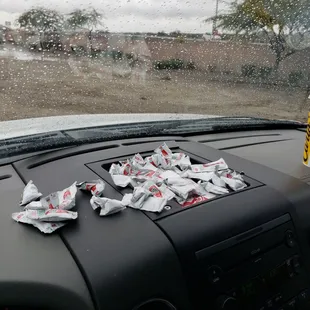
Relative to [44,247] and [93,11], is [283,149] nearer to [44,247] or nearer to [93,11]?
[93,11]

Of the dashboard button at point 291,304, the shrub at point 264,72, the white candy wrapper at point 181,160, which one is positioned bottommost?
the dashboard button at point 291,304

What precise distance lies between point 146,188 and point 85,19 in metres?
1.45

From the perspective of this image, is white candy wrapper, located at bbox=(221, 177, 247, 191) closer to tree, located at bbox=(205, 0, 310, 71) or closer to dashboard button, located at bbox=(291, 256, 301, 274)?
dashboard button, located at bbox=(291, 256, 301, 274)

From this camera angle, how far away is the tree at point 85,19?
8.41 feet

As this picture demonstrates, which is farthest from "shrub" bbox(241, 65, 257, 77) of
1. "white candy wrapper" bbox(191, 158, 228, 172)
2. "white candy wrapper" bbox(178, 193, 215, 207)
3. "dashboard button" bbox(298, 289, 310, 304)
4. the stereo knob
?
the stereo knob

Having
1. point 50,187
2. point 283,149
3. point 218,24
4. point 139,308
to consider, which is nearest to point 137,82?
point 218,24

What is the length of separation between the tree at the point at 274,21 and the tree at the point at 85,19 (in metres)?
1.25

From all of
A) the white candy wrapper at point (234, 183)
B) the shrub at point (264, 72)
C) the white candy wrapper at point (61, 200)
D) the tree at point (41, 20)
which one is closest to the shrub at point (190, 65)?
the shrub at point (264, 72)

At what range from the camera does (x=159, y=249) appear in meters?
1.44

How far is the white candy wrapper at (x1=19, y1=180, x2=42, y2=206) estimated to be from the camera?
63.6 inches

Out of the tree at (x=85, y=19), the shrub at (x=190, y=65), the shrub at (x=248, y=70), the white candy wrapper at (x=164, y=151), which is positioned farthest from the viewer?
the shrub at (x=248, y=70)

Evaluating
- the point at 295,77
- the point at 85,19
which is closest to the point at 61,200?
the point at 85,19

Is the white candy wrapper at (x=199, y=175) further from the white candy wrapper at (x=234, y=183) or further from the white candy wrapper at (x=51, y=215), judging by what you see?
the white candy wrapper at (x=51, y=215)

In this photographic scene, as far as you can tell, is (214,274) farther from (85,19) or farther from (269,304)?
(85,19)
